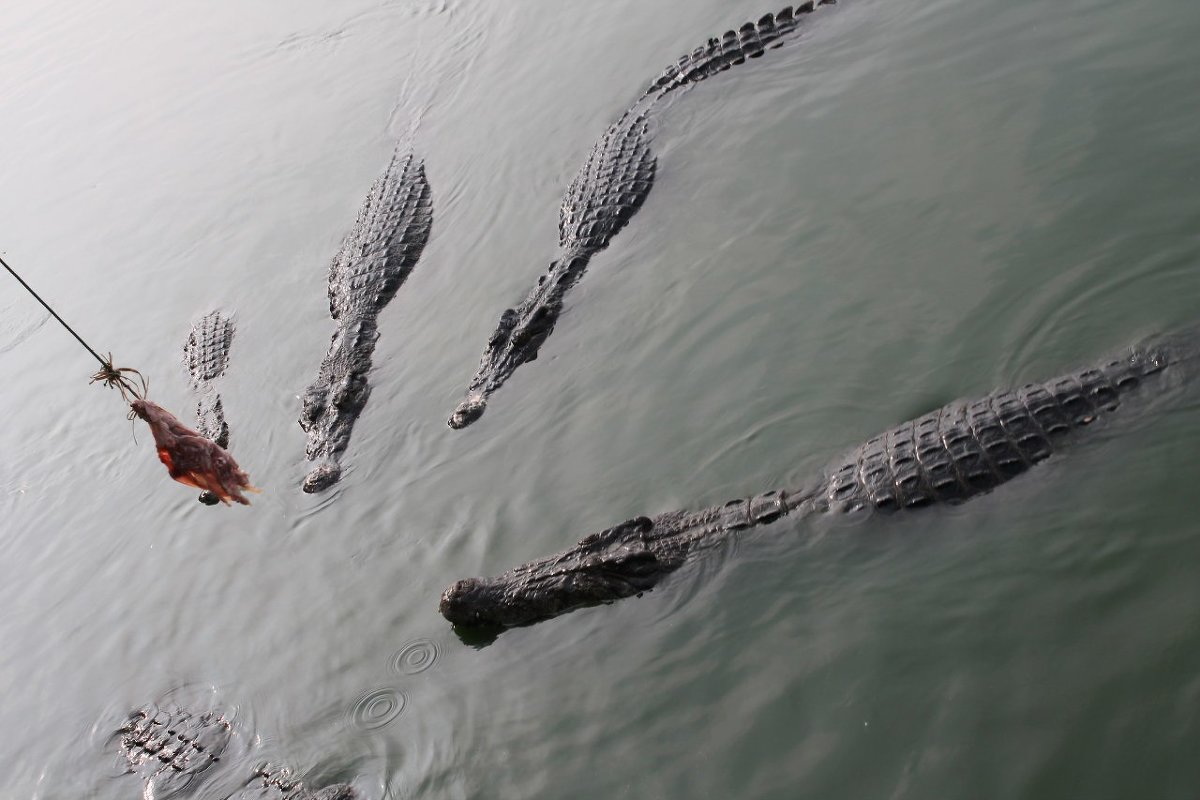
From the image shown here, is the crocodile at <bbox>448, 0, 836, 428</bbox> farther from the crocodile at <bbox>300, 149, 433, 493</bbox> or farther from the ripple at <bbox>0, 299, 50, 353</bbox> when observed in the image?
the ripple at <bbox>0, 299, 50, 353</bbox>

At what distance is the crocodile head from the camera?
5.72 metres

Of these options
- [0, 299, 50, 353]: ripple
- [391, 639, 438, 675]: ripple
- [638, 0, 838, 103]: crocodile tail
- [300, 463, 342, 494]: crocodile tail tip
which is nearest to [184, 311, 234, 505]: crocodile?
[300, 463, 342, 494]: crocodile tail tip

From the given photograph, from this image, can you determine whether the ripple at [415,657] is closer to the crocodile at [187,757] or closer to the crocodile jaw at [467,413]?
the crocodile at [187,757]

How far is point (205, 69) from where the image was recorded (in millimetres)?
17766

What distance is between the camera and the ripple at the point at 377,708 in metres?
5.86

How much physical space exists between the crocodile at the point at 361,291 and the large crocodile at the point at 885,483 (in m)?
2.60

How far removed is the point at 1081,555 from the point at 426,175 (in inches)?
338

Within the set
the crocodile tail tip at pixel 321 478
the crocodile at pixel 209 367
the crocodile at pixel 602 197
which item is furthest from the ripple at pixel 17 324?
the crocodile at pixel 602 197

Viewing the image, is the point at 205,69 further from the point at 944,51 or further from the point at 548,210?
the point at 944,51

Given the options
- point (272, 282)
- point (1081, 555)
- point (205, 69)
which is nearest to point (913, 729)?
point (1081, 555)

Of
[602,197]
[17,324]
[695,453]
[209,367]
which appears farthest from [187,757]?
[17,324]

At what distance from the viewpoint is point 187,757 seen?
6.17m

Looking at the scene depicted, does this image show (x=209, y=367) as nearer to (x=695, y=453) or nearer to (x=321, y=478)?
(x=321, y=478)

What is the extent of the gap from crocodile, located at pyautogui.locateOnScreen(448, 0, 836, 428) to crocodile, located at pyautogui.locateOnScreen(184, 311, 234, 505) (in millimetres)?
2501
